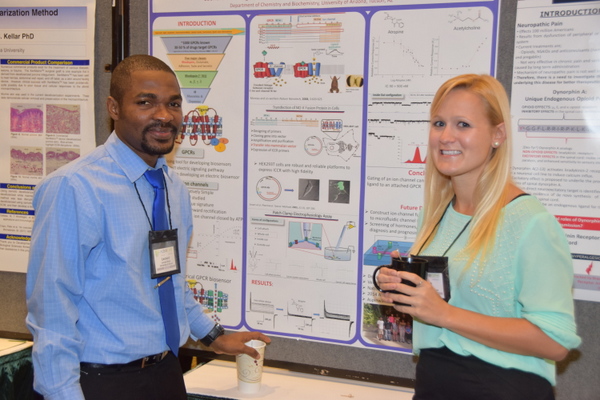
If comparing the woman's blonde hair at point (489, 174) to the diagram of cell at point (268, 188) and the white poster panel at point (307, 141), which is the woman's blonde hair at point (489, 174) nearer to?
the white poster panel at point (307, 141)

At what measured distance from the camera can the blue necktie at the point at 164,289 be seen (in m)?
1.59

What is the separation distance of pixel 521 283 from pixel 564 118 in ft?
Answer: 2.55

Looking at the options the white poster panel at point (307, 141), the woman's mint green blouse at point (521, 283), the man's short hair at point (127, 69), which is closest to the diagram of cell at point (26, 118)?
the white poster panel at point (307, 141)

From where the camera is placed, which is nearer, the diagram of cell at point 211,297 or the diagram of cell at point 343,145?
the diagram of cell at point 343,145

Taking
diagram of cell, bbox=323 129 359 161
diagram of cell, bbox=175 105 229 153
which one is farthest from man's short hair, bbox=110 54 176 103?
diagram of cell, bbox=323 129 359 161

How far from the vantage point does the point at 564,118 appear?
1.81 meters

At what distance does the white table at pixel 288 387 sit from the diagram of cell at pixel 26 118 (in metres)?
1.20

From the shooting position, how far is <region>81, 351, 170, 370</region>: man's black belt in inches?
58.4

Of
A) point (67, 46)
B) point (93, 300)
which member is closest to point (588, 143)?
point (93, 300)

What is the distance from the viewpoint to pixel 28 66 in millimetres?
2344

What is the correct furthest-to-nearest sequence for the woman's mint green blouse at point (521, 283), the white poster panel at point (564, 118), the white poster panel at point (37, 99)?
the white poster panel at point (37, 99) < the white poster panel at point (564, 118) < the woman's mint green blouse at point (521, 283)

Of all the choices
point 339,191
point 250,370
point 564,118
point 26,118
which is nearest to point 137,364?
point 250,370

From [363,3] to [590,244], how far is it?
3.64ft

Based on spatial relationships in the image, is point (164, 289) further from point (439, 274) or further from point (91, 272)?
point (439, 274)
